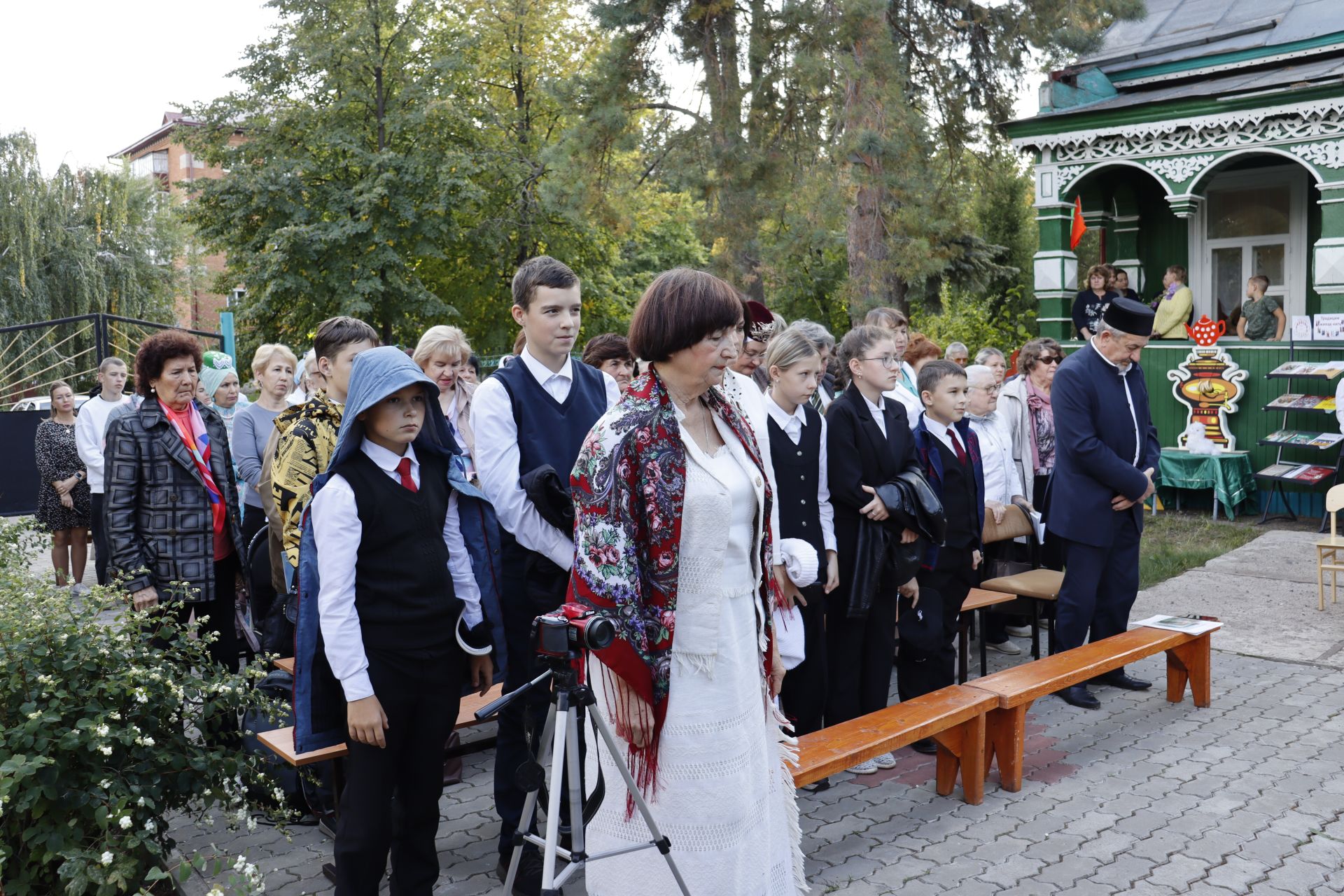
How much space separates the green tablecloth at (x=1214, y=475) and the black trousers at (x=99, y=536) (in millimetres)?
10133

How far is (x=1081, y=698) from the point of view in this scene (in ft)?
19.3

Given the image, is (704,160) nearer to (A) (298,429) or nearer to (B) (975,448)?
(B) (975,448)

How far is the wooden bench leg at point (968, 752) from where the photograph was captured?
4598 mm

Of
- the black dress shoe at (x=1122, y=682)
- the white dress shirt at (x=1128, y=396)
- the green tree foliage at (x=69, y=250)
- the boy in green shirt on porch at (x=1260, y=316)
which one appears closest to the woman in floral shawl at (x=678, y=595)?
the white dress shirt at (x=1128, y=396)

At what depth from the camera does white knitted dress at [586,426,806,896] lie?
2.72 metres

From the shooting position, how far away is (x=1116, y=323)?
577cm

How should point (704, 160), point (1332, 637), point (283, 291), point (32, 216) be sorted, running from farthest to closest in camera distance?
point (32, 216)
point (283, 291)
point (704, 160)
point (1332, 637)

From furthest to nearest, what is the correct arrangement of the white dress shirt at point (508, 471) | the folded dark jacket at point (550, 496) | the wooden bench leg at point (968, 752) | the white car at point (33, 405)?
1. the white car at point (33, 405)
2. the wooden bench leg at point (968, 752)
3. the white dress shirt at point (508, 471)
4. the folded dark jacket at point (550, 496)

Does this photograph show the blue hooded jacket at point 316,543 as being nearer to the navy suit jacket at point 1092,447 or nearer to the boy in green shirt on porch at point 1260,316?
the navy suit jacket at point 1092,447

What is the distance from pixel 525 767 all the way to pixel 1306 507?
11.2 metres

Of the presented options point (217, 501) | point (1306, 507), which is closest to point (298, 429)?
point (217, 501)

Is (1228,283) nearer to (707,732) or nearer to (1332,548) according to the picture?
(1332,548)

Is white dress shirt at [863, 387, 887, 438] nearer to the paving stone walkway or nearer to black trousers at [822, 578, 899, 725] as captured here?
black trousers at [822, 578, 899, 725]

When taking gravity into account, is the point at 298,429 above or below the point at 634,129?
below
